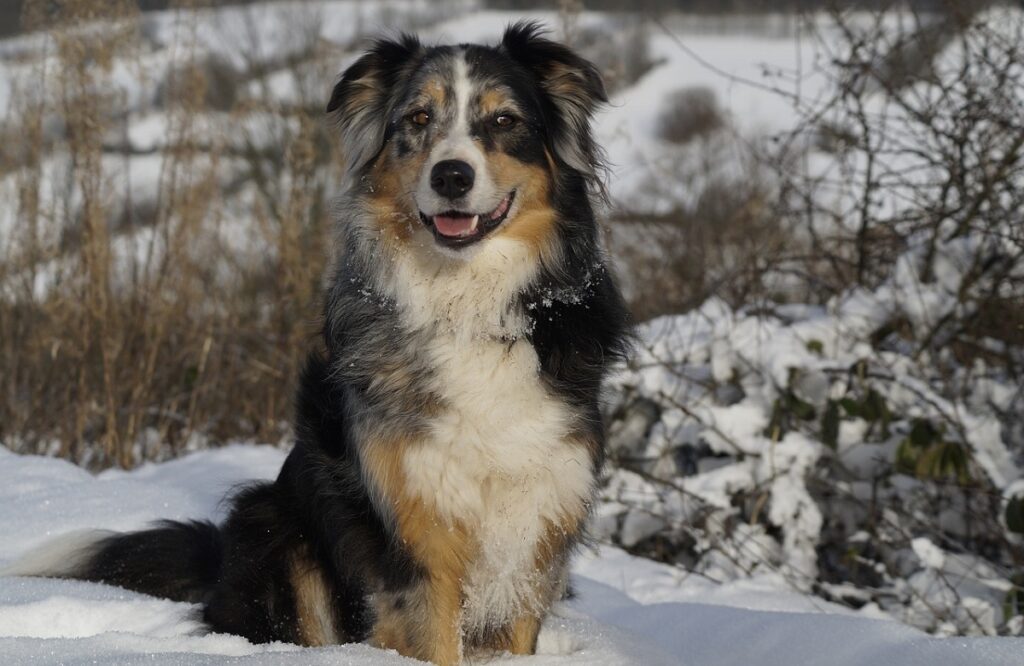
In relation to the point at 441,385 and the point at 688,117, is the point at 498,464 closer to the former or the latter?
the point at 441,385

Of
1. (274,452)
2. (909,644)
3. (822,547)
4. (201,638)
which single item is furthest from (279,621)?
(822,547)

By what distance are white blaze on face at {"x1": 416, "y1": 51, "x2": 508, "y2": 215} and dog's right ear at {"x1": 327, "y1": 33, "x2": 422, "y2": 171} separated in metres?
0.38

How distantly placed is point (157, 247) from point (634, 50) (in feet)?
37.2

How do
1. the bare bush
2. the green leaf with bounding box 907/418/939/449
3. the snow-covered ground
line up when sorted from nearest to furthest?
the snow-covered ground
the green leaf with bounding box 907/418/939/449
the bare bush

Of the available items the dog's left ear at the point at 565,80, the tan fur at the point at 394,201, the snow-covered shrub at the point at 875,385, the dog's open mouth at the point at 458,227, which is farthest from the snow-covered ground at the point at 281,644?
the dog's left ear at the point at 565,80

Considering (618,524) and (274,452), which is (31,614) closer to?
(274,452)

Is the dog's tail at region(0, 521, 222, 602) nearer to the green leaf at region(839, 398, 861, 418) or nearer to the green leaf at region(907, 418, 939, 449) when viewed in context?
the green leaf at region(839, 398, 861, 418)

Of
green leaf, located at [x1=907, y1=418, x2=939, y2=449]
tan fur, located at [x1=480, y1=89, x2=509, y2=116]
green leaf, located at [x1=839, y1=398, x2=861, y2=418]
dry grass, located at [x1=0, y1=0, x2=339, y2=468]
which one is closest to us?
tan fur, located at [x1=480, y1=89, x2=509, y2=116]

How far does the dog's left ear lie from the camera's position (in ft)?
12.1

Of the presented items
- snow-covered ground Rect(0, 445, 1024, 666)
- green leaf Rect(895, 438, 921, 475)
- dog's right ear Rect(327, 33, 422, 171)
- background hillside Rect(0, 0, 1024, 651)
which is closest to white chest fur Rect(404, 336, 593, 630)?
snow-covered ground Rect(0, 445, 1024, 666)

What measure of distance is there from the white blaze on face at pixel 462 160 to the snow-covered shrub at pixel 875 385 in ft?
9.56

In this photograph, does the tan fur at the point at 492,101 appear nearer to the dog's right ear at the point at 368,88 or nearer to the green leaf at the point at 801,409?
the dog's right ear at the point at 368,88

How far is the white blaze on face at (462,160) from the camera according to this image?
3.28 meters

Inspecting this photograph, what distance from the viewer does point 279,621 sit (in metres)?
3.51
